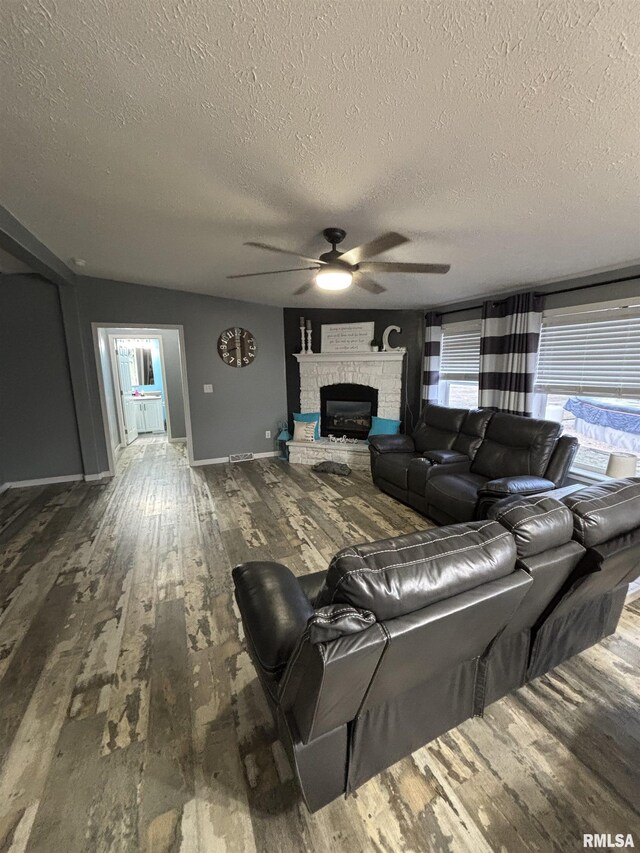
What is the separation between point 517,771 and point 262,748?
962 mm

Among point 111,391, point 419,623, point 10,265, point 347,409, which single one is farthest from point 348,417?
point 419,623

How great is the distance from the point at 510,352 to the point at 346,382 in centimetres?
230

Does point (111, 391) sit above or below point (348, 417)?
above

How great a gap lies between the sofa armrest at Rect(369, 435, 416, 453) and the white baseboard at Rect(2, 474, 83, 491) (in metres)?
3.76

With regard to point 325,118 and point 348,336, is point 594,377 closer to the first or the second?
point 348,336

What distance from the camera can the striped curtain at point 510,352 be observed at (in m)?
3.58

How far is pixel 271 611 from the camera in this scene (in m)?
1.22

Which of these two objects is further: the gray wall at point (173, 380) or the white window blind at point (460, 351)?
the gray wall at point (173, 380)

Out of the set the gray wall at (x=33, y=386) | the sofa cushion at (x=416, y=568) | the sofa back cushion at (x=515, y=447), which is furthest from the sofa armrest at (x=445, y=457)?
the gray wall at (x=33, y=386)

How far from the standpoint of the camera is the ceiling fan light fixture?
7.40 feet

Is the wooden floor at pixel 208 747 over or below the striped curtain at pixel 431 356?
below

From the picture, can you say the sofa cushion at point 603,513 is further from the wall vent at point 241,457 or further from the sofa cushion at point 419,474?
the wall vent at point 241,457

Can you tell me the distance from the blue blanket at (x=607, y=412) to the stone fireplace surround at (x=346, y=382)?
2.25m

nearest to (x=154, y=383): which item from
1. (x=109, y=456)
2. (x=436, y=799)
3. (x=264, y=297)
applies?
(x=109, y=456)
